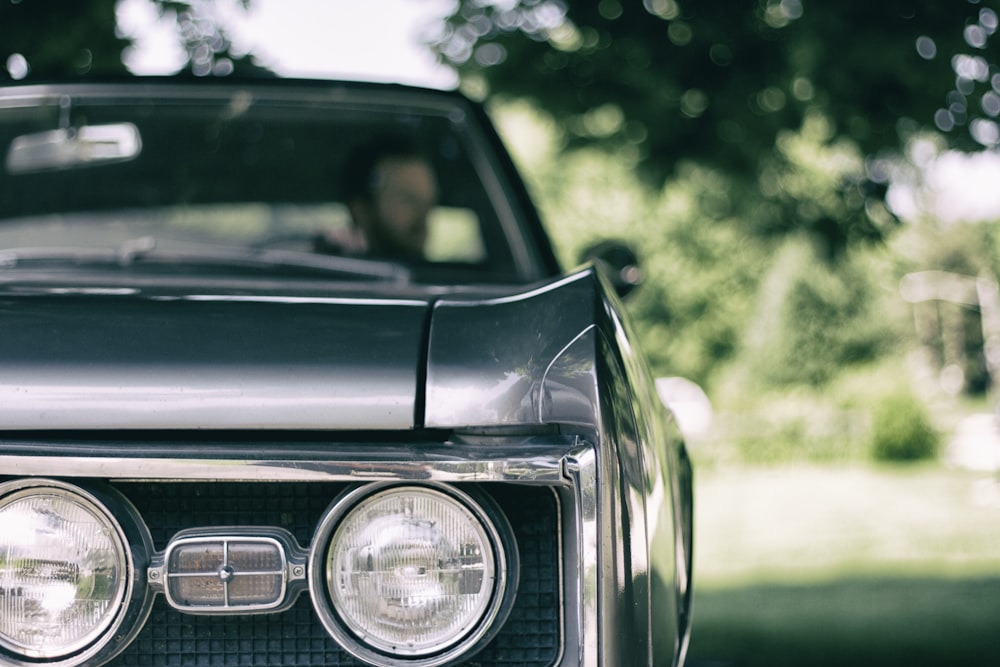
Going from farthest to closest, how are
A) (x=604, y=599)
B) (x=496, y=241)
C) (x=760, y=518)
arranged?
(x=760, y=518), (x=496, y=241), (x=604, y=599)

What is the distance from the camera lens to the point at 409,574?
1.38 meters

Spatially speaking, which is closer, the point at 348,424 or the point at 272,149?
the point at 348,424

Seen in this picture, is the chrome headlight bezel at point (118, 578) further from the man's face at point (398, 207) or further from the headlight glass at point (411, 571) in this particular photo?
the man's face at point (398, 207)

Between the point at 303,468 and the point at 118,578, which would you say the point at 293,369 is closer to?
the point at 303,468

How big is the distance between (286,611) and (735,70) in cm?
417

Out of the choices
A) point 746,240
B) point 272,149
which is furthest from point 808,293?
point 272,149

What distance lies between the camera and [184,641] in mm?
1442

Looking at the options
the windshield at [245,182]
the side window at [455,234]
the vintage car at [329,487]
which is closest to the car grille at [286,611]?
the vintage car at [329,487]

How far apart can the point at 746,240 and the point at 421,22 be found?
94.5 inches

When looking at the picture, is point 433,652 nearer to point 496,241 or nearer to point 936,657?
point 496,241


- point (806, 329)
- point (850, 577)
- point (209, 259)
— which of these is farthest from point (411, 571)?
point (806, 329)

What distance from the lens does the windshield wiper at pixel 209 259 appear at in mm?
2430

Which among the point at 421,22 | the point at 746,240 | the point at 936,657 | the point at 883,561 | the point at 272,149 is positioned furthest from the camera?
the point at 883,561

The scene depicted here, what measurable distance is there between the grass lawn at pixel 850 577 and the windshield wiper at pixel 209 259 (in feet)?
3.53
